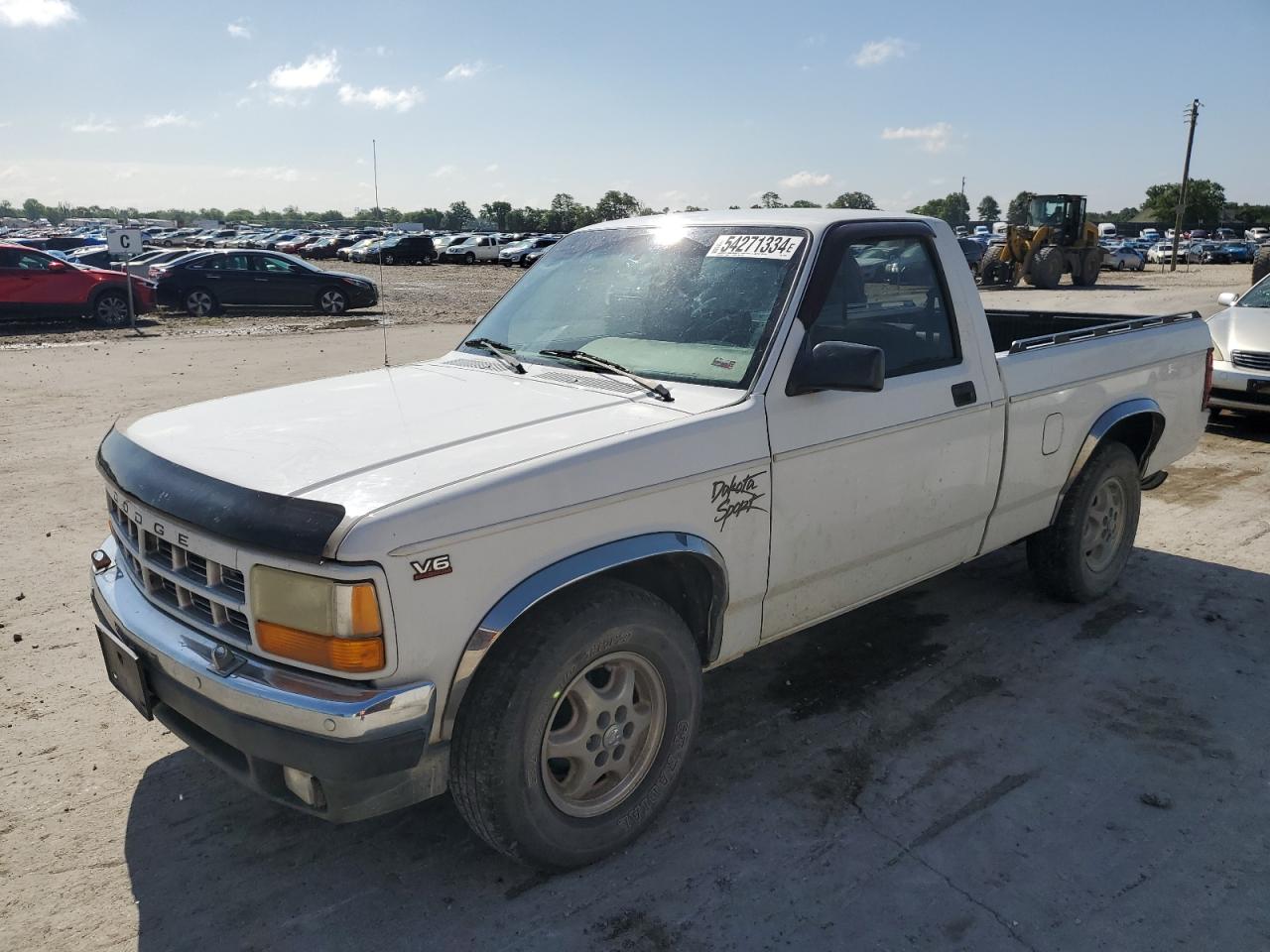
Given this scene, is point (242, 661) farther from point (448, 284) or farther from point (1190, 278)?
point (1190, 278)

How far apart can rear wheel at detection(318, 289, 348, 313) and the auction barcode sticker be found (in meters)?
19.9

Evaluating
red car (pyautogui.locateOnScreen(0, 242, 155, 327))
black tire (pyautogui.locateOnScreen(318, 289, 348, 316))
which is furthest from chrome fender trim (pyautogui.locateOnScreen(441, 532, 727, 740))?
black tire (pyautogui.locateOnScreen(318, 289, 348, 316))

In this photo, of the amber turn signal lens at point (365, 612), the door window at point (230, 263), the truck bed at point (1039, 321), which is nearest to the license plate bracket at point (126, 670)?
the amber turn signal lens at point (365, 612)

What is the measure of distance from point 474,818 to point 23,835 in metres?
1.62

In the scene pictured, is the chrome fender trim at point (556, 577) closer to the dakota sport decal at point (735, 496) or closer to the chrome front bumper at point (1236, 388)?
the dakota sport decal at point (735, 496)

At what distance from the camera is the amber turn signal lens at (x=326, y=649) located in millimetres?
2396

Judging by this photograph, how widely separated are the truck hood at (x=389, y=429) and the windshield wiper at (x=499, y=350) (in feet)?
0.21

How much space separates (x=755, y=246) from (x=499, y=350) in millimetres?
1136

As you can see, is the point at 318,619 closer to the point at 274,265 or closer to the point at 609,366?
the point at 609,366

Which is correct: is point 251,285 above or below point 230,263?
below

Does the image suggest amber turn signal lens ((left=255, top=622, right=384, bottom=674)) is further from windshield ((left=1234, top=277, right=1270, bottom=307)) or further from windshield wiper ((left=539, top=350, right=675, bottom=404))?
windshield ((left=1234, top=277, right=1270, bottom=307))

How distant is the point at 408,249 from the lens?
146 ft

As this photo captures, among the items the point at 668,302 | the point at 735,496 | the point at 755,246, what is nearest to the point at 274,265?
the point at 668,302

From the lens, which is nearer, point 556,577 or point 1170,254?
point 556,577
